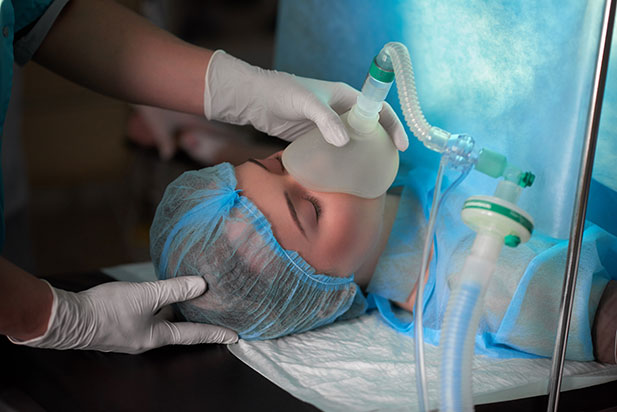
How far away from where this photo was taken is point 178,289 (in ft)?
3.88

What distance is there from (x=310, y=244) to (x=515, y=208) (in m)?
0.46

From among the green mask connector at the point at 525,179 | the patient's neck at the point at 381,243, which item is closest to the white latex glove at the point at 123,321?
the patient's neck at the point at 381,243

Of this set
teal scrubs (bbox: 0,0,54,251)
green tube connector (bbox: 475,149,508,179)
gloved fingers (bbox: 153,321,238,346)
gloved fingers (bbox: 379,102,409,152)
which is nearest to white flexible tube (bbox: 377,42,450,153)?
green tube connector (bbox: 475,149,508,179)

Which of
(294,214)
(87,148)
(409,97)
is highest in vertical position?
(87,148)

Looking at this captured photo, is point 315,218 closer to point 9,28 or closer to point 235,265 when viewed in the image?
point 235,265

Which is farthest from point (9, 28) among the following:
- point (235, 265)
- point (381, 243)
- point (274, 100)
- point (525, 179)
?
point (525, 179)

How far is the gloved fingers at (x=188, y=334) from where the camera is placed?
1199mm

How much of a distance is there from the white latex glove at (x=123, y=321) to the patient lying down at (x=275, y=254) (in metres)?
0.05

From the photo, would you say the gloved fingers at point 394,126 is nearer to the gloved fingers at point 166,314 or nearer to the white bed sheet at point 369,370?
the white bed sheet at point 369,370

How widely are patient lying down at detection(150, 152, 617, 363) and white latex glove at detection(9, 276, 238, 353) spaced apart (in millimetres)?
47

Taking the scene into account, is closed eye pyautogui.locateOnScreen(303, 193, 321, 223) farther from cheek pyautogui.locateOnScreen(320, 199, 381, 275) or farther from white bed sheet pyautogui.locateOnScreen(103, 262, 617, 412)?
white bed sheet pyautogui.locateOnScreen(103, 262, 617, 412)

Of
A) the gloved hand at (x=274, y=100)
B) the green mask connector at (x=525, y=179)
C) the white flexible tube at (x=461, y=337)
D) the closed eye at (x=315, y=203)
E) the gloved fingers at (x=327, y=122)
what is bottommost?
the white flexible tube at (x=461, y=337)

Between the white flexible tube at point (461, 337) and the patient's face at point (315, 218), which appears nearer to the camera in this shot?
the white flexible tube at point (461, 337)

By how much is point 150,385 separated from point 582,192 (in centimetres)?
83
